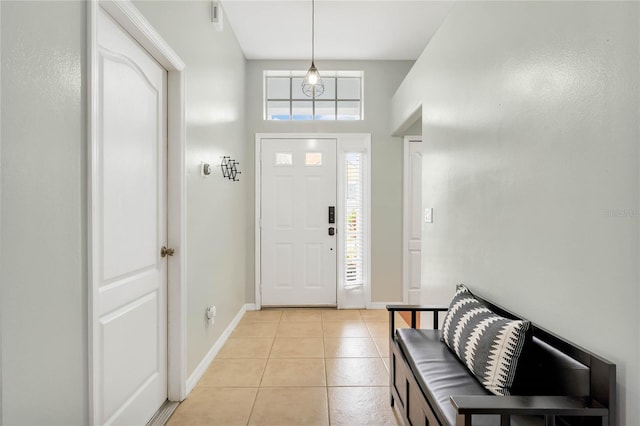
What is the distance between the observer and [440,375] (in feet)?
5.06

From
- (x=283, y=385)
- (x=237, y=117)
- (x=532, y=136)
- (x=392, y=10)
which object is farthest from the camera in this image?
(x=237, y=117)

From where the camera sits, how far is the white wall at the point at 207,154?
2.36 meters

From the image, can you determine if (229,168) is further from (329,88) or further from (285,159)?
(329,88)

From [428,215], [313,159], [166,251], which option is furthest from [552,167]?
[313,159]

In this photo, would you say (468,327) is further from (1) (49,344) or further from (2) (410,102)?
(2) (410,102)

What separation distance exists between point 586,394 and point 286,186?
11.5 ft

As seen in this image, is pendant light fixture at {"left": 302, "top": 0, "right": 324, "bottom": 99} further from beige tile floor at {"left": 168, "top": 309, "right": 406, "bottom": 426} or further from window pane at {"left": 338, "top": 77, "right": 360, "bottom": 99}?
beige tile floor at {"left": 168, "top": 309, "right": 406, "bottom": 426}

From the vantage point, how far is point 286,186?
4.29m

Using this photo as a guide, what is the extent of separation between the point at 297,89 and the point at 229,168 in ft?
5.29

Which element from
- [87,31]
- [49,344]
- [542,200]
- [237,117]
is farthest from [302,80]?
[49,344]

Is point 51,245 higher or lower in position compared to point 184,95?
lower

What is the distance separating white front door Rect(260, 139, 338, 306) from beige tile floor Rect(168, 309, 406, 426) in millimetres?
590

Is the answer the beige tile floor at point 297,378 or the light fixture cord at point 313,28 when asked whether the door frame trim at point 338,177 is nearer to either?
the beige tile floor at point 297,378

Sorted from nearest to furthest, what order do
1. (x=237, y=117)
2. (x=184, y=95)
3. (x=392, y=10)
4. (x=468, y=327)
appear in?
1. (x=468, y=327)
2. (x=184, y=95)
3. (x=392, y=10)
4. (x=237, y=117)
